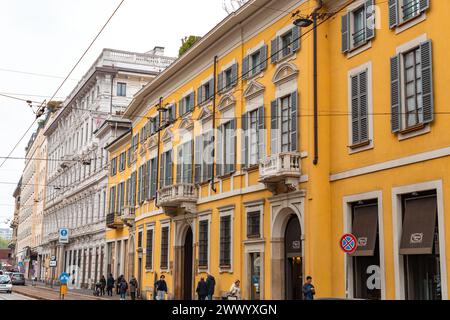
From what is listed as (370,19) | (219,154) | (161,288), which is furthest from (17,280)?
(370,19)

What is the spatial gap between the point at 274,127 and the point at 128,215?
21.8m

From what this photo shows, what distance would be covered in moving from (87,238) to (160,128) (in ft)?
86.3

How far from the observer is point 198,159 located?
3256cm

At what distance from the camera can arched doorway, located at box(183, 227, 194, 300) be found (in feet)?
111

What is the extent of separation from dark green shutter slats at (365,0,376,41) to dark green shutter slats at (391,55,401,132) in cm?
167

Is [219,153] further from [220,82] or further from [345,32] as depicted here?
[345,32]

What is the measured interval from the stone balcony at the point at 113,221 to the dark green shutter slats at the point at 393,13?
32.2m

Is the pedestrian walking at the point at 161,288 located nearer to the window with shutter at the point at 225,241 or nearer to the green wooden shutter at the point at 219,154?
the window with shutter at the point at 225,241

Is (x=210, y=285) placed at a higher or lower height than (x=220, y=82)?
lower

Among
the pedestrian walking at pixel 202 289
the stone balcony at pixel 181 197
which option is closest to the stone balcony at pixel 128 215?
the stone balcony at pixel 181 197

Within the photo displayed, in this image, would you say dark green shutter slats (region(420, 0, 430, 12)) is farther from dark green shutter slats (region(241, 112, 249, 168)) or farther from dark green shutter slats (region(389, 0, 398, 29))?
dark green shutter slats (region(241, 112, 249, 168))

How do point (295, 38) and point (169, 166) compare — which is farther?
point (169, 166)

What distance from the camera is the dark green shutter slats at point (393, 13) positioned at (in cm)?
1930
